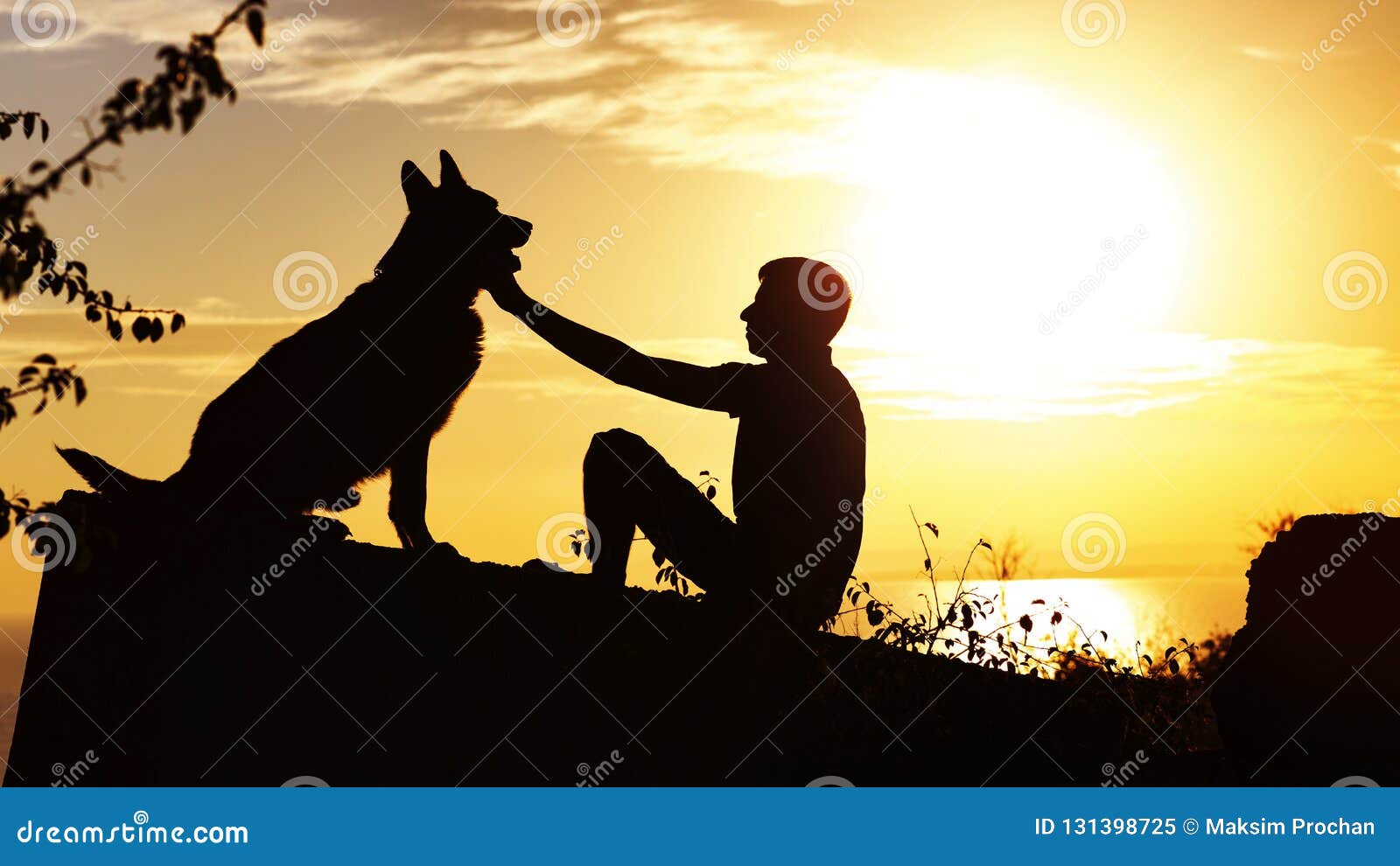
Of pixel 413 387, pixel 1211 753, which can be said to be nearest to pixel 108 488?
pixel 413 387

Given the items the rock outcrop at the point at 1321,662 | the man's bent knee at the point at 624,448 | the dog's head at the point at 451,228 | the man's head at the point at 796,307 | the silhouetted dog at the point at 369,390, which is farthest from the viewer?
the dog's head at the point at 451,228

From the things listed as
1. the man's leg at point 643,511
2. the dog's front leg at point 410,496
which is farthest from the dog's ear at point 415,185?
the man's leg at point 643,511

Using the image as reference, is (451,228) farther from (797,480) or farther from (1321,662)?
(1321,662)

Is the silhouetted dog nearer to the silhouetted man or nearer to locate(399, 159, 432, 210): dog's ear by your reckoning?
locate(399, 159, 432, 210): dog's ear

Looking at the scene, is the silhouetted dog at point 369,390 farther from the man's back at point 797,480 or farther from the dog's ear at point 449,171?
the man's back at point 797,480

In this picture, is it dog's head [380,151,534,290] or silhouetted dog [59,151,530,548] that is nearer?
silhouetted dog [59,151,530,548]

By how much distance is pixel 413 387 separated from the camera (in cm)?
661

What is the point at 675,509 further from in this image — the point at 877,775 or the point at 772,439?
the point at 877,775

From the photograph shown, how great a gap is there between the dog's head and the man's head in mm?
1580

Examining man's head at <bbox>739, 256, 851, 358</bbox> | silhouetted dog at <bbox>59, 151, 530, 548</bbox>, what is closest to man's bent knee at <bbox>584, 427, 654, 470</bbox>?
man's head at <bbox>739, 256, 851, 358</bbox>

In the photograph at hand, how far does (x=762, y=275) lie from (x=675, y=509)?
1.24 metres

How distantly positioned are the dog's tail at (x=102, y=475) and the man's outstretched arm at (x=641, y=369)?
7.44 ft

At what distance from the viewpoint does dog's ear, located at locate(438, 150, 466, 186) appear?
668 cm

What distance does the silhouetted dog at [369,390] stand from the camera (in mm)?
6266
